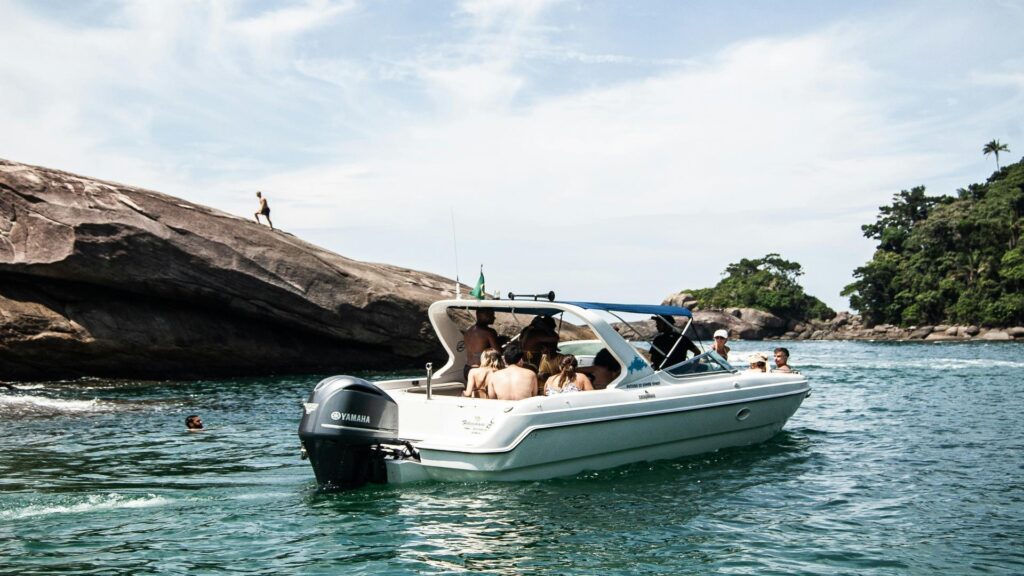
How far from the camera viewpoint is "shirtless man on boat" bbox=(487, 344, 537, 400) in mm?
10086

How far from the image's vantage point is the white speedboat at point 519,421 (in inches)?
353

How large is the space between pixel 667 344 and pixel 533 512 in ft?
13.9

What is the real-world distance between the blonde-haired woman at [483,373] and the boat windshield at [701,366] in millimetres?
2390

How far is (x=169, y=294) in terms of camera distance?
1062 inches

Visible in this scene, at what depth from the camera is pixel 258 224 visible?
29.1 meters

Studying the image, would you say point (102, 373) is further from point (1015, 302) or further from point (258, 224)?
point (1015, 302)

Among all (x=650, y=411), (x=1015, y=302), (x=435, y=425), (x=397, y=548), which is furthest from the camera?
(x=1015, y=302)

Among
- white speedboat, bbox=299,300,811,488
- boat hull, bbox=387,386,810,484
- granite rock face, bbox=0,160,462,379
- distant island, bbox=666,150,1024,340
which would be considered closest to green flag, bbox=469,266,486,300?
white speedboat, bbox=299,300,811,488

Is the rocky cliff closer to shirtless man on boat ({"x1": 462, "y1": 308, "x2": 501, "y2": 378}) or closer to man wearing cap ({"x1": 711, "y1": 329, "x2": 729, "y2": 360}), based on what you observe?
man wearing cap ({"x1": 711, "y1": 329, "x2": 729, "y2": 360})

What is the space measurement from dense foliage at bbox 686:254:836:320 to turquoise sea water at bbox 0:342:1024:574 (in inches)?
3936

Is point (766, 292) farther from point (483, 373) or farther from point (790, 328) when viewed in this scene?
point (483, 373)

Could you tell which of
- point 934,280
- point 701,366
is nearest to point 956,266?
point 934,280

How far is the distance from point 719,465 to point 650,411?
153cm

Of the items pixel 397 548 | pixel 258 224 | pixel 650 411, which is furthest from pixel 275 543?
pixel 258 224
